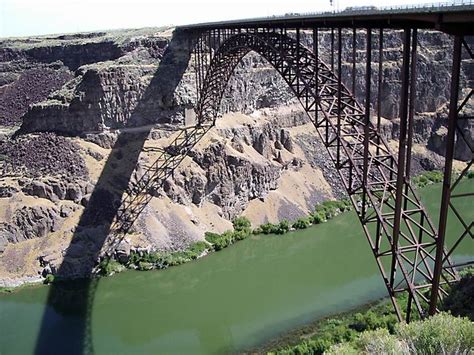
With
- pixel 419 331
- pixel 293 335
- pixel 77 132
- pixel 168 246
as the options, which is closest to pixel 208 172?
pixel 168 246

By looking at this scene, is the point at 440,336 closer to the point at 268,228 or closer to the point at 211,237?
the point at 211,237

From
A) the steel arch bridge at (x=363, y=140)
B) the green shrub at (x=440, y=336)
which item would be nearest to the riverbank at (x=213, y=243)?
the steel arch bridge at (x=363, y=140)

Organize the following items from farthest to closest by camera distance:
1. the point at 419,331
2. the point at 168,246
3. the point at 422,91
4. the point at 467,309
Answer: the point at 422,91 < the point at 168,246 < the point at 467,309 < the point at 419,331

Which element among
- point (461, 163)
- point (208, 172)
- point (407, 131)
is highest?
point (407, 131)

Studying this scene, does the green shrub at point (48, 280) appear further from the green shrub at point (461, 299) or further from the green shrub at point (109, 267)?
the green shrub at point (461, 299)

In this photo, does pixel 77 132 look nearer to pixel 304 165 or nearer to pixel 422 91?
pixel 304 165

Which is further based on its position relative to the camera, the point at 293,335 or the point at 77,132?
the point at 77,132

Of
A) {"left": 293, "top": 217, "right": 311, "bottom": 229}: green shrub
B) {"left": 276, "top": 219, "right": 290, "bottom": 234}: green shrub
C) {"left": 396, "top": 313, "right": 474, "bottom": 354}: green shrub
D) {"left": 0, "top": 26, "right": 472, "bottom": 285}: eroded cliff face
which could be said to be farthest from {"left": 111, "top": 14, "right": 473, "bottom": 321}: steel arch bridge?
{"left": 276, "top": 219, "right": 290, "bottom": 234}: green shrub
